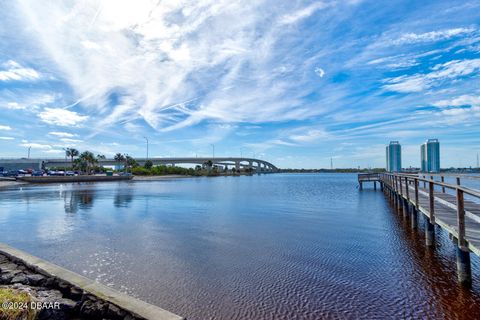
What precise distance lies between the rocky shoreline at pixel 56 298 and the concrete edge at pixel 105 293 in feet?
0.18

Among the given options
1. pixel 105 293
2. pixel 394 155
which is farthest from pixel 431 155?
pixel 105 293

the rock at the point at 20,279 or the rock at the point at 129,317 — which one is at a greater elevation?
the rock at the point at 129,317

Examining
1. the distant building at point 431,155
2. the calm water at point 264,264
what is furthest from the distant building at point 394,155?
the calm water at point 264,264

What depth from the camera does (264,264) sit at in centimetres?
816

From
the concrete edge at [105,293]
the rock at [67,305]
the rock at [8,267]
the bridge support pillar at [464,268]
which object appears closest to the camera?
the concrete edge at [105,293]

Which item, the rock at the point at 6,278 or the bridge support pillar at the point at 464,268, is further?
the bridge support pillar at the point at 464,268

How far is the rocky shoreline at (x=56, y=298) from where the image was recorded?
167 inches

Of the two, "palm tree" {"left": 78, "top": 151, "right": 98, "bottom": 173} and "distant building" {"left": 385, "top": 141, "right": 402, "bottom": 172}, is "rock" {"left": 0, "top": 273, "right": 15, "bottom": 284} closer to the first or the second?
"distant building" {"left": 385, "top": 141, "right": 402, "bottom": 172}

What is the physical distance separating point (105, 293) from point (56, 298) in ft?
3.12

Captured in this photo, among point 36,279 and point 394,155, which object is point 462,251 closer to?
point 36,279

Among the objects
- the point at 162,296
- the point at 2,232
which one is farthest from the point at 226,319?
the point at 2,232

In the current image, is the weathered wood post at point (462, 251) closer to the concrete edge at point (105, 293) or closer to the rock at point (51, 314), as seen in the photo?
the concrete edge at point (105, 293)

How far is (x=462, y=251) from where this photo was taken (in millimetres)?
6324

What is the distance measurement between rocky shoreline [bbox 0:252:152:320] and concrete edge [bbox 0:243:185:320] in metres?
0.06
